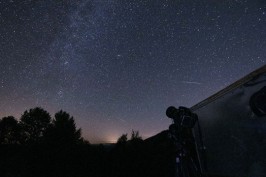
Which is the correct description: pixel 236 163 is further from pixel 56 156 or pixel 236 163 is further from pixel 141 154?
pixel 56 156

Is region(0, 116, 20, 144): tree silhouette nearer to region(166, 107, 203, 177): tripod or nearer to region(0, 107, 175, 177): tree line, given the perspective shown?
region(0, 107, 175, 177): tree line

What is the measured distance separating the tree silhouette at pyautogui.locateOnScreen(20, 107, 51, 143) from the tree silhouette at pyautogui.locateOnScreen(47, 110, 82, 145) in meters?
8.99

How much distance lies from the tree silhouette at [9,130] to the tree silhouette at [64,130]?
12.9 meters

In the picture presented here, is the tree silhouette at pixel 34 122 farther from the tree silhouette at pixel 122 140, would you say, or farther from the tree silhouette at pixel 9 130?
the tree silhouette at pixel 122 140

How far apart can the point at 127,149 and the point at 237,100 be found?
32.1ft

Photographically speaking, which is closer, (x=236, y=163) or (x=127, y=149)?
(x=236, y=163)

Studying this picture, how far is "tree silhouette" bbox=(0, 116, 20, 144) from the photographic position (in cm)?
4632

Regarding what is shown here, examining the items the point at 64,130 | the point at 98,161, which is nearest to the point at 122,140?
the point at 98,161

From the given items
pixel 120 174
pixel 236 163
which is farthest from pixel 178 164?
pixel 120 174

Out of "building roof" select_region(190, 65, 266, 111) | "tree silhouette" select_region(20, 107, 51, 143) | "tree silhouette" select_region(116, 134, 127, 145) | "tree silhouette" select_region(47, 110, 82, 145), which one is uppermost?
"tree silhouette" select_region(20, 107, 51, 143)

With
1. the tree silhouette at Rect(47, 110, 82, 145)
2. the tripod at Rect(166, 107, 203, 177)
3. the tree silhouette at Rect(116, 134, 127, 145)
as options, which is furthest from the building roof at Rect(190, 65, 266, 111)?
the tree silhouette at Rect(47, 110, 82, 145)

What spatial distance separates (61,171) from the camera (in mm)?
14352

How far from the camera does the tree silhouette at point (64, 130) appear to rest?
31.3 metres

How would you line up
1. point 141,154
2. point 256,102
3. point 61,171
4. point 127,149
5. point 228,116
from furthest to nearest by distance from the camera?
point 61,171, point 127,149, point 141,154, point 228,116, point 256,102
